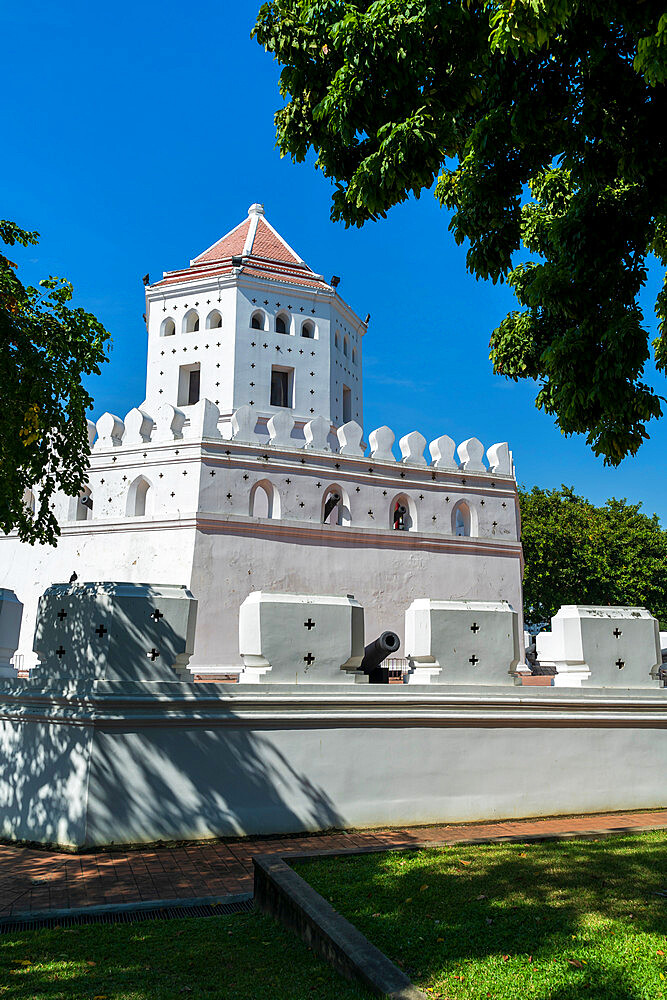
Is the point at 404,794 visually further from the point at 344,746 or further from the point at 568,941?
the point at 568,941

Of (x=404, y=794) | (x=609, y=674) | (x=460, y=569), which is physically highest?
(x=460, y=569)

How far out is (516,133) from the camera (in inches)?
249

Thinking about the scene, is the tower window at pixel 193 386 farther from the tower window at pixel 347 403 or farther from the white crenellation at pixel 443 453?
the white crenellation at pixel 443 453

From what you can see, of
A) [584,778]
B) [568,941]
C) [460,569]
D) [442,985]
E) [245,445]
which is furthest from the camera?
[460,569]

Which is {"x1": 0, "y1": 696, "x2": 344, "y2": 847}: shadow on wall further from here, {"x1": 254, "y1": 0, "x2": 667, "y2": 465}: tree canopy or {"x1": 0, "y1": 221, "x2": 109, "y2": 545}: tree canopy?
{"x1": 254, "y1": 0, "x2": 667, "y2": 465}: tree canopy

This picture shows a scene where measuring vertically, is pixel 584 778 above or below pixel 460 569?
below

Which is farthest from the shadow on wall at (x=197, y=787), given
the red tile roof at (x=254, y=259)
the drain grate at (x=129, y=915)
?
the red tile roof at (x=254, y=259)

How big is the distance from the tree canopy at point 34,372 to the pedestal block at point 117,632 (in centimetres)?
220

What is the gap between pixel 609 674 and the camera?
8.41m

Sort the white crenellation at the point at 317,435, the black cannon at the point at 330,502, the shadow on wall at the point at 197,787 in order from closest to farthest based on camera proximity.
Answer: the shadow on wall at the point at 197,787 → the black cannon at the point at 330,502 → the white crenellation at the point at 317,435

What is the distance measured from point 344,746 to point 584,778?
2.85 metres

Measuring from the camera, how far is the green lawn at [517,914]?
338 cm

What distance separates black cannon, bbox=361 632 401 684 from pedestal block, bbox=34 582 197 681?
2.14 m

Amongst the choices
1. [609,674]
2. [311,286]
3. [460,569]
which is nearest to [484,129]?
[609,674]
